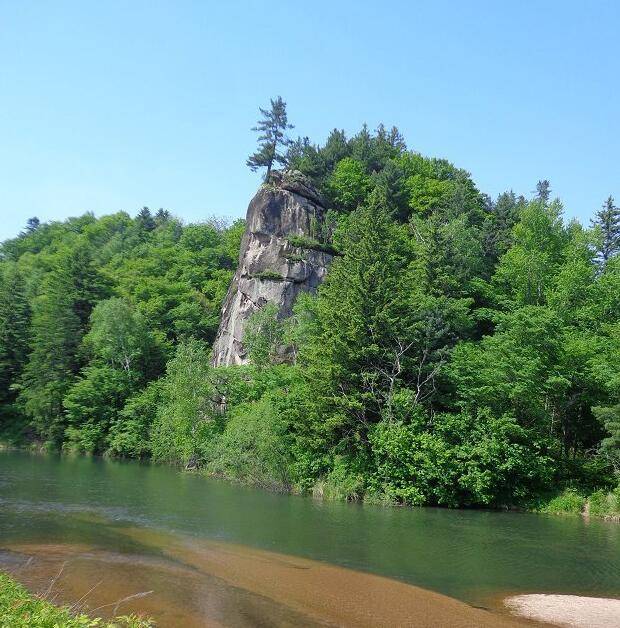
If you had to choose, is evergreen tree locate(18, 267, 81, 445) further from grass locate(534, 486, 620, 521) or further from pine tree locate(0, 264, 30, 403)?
grass locate(534, 486, 620, 521)

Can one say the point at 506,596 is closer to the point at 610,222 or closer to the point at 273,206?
the point at 273,206

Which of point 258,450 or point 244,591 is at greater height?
point 258,450

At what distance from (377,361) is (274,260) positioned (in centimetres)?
2411

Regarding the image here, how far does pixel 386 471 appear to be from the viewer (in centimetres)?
3409

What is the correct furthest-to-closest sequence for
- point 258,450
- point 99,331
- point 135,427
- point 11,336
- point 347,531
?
point 11,336 → point 99,331 → point 135,427 → point 258,450 → point 347,531

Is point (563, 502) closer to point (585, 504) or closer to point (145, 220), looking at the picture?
point (585, 504)

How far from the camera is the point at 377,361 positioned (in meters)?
37.1

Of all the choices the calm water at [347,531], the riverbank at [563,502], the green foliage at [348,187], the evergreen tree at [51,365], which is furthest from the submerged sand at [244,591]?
the green foliage at [348,187]

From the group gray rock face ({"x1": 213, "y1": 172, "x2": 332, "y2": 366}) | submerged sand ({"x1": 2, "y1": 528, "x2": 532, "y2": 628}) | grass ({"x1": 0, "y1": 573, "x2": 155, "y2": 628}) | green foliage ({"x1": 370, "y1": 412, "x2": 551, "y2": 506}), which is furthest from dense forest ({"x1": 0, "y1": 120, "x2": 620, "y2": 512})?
grass ({"x1": 0, "y1": 573, "x2": 155, "y2": 628})

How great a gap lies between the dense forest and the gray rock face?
3028 mm

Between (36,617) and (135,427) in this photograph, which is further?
(135,427)

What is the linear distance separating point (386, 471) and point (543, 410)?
1077 cm

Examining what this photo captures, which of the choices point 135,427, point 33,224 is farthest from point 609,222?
point 33,224

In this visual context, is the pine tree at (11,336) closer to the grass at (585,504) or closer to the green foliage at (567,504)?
the green foliage at (567,504)
